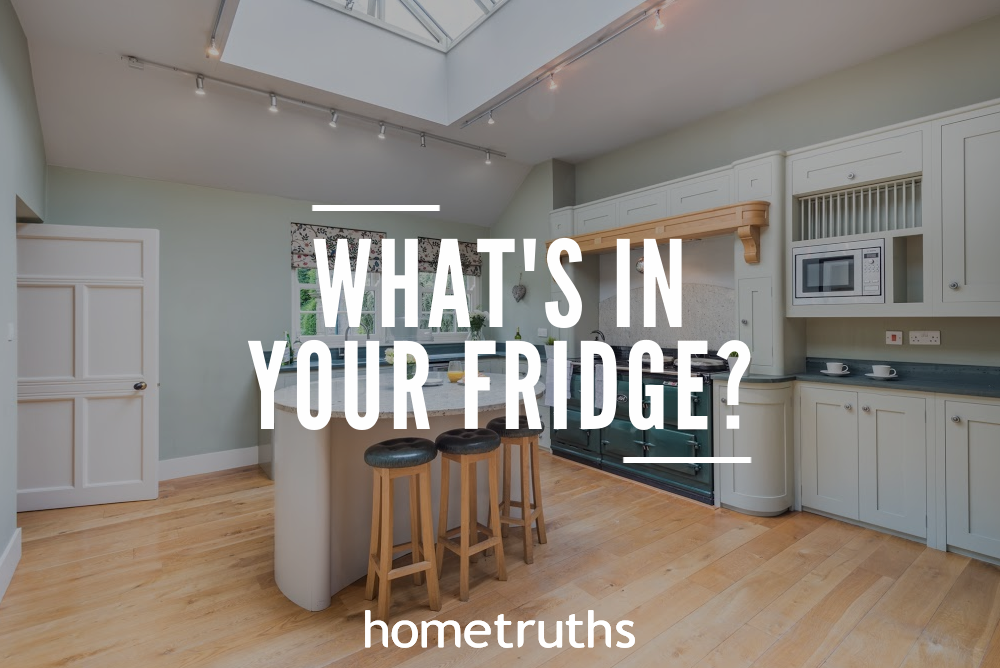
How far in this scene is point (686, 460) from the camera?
12.0 feet

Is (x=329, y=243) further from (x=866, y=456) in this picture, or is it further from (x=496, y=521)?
(x=866, y=456)

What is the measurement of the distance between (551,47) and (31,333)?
4.01 metres

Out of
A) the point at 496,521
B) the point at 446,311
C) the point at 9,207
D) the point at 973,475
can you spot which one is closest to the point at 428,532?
the point at 496,521

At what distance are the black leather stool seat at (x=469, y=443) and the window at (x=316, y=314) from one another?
2.95 m

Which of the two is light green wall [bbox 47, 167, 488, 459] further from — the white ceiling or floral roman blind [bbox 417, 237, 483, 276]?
floral roman blind [bbox 417, 237, 483, 276]

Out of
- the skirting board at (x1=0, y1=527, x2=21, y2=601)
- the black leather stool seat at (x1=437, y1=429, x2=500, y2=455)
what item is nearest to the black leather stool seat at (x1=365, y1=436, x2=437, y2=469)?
the black leather stool seat at (x1=437, y1=429, x2=500, y2=455)

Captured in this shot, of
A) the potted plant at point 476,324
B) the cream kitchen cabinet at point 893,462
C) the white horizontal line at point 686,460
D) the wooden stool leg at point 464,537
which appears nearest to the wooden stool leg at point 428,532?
the wooden stool leg at point 464,537

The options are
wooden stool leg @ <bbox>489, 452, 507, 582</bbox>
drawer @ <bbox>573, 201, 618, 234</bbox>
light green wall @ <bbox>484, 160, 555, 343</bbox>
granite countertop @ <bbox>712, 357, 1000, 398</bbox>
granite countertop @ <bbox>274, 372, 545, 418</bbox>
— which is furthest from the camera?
light green wall @ <bbox>484, 160, 555, 343</bbox>

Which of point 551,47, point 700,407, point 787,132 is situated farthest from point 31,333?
point 787,132

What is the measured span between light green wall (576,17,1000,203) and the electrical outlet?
54.7 inches

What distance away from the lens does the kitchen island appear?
7.38 feet

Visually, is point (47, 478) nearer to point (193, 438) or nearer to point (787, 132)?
point (193, 438)

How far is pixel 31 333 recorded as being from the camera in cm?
339

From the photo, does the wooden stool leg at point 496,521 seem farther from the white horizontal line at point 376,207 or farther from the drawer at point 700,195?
the white horizontal line at point 376,207
